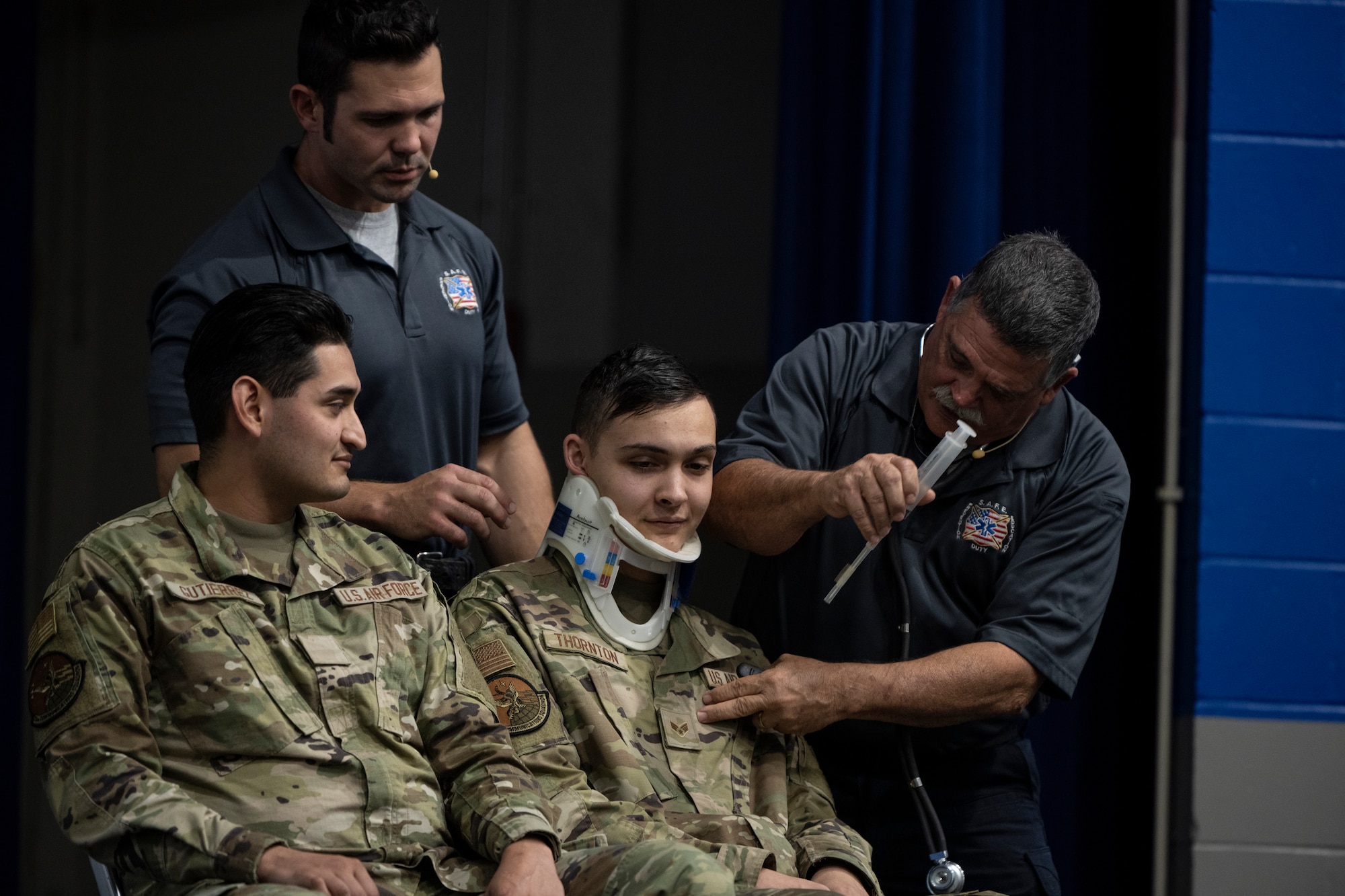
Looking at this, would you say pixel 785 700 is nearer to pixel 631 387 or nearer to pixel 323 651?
pixel 631 387

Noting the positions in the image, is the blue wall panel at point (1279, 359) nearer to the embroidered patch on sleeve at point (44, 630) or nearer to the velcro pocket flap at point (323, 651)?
the velcro pocket flap at point (323, 651)

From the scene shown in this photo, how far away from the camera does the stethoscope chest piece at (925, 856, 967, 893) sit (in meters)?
1.96

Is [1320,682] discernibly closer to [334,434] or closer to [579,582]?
[579,582]

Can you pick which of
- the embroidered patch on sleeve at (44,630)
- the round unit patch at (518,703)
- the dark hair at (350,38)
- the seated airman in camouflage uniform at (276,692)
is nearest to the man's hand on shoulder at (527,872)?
the seated airman in camouflage uniform at (276,692)

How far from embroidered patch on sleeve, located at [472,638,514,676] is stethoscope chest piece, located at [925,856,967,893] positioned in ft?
2.24

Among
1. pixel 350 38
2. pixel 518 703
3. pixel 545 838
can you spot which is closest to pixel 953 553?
pixel 518 703

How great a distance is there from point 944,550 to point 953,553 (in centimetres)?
2

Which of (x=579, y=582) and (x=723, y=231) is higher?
(x=723, y=231)

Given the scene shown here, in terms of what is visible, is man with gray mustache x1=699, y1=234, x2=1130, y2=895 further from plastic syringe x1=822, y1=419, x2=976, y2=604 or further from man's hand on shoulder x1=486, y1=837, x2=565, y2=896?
man's hand on shoulder x1=486, y1=837, x2=565, y2=896

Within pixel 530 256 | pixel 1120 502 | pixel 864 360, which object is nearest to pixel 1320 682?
pixel 1120 502

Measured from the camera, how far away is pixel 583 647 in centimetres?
191

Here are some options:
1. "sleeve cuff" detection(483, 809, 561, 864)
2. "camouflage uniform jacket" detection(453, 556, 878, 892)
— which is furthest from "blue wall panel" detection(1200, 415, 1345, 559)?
"sleeve cuff" detection(483, 809, 561, 864)

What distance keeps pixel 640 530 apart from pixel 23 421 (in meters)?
2.09

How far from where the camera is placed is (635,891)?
157 cm
